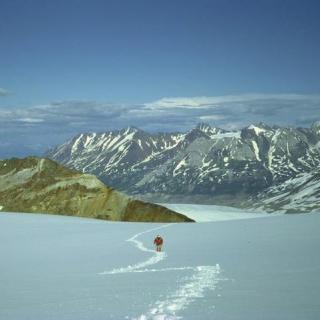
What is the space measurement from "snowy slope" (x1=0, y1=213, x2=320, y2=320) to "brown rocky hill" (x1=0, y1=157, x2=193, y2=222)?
26493 millimetres

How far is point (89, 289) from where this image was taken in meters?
15.7

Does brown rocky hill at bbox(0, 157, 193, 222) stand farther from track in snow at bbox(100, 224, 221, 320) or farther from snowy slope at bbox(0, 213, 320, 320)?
track in snow at bbox(100, 224, 221, 320)

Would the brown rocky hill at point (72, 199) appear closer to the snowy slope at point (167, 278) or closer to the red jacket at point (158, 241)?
the snowy slope at point (167, 278)

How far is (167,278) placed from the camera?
55.9 ft

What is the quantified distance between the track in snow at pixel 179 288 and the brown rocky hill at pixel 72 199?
35367mm

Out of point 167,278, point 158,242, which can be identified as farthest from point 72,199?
point 167,278

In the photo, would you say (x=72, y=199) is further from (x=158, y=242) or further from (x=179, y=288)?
(x=179, y=288)

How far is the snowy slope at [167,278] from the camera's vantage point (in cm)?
1243

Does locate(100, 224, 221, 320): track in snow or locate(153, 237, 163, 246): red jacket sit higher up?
locate(153, 237, 163, 246): red jacket

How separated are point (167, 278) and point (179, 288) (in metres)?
2.06

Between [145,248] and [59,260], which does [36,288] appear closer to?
[59,260]

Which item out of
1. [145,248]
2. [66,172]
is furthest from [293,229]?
[66,172]

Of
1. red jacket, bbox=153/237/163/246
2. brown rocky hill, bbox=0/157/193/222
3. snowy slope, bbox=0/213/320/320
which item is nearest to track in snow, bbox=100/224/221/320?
snowy slope, bbox=0/213/320/320

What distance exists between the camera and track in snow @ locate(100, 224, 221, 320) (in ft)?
39.7
